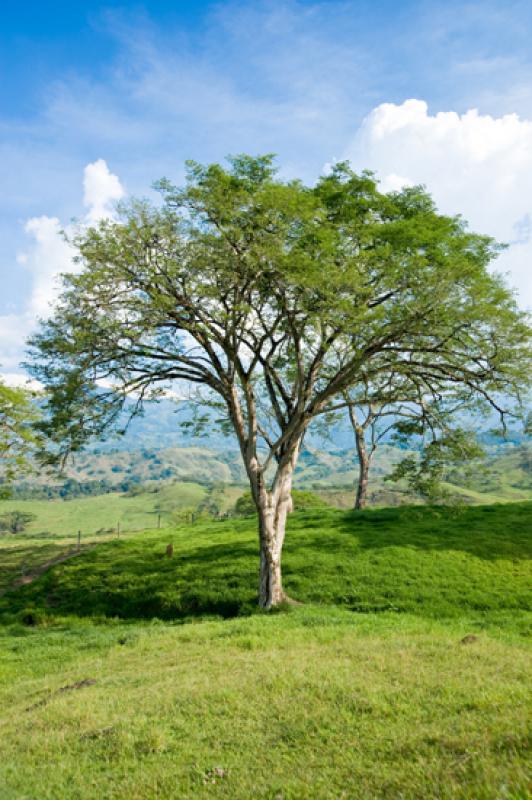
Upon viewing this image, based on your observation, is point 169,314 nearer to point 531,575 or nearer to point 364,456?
point 531,575

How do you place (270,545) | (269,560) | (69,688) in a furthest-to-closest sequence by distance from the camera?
(270,545), (269,560), (69,688)

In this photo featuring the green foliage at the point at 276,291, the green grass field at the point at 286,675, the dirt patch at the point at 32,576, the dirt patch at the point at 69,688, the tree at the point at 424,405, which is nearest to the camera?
the green grass field at the point at 286,675

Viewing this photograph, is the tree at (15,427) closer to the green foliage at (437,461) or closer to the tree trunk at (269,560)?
the tree trunk at (269,560)

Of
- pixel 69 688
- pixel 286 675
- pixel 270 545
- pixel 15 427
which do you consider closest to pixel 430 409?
pixel 270 545

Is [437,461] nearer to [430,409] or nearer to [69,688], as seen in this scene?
[430,409]

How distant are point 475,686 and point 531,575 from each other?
1524cm

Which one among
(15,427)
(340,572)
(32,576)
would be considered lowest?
(32,576)

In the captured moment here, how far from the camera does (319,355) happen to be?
21625mm

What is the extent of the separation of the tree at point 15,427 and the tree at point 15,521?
163855 millimetres

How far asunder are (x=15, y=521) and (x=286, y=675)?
190062 mm

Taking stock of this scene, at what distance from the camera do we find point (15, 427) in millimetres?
24688

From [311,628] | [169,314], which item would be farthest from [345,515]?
[169,314]

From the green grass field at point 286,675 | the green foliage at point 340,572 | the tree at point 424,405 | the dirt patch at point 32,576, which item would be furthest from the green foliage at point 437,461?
the dirt patch at point 32,576

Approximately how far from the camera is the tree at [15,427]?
24.7 meters
